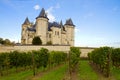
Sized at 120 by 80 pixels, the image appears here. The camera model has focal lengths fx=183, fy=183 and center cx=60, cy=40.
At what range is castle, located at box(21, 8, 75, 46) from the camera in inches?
2532

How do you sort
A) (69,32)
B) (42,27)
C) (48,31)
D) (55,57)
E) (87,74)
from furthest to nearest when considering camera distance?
(69,32) → (48,31) → (42,27) → (55,57) → (87,74)

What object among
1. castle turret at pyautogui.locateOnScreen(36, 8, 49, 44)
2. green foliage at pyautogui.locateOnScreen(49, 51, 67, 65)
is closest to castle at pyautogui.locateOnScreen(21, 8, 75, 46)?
castle turret at pyautogui.locateOnScreen(36, 8, 49, 44)

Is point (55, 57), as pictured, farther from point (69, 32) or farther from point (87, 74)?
point (69, 32)

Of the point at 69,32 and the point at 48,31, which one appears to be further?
the point at 69,32

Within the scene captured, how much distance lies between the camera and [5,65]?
20938 mm

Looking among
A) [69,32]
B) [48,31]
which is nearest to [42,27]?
[48,31]

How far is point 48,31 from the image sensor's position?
2672 inches

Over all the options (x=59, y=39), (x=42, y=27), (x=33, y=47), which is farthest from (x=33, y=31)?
(x=33, y=47)

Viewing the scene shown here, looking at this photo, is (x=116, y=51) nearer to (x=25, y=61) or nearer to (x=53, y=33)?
(x=25, y=61)

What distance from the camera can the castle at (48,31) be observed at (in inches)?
2532

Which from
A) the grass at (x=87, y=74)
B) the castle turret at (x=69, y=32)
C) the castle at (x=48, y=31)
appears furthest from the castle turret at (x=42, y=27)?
the grass at (x=87, y=74)

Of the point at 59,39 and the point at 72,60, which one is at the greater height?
the point at 59,39

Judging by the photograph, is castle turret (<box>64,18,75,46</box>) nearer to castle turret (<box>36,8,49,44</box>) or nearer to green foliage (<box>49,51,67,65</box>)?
castle turret (<box>36,8,49,44</box>)

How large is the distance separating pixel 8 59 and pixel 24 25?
58.0 m
